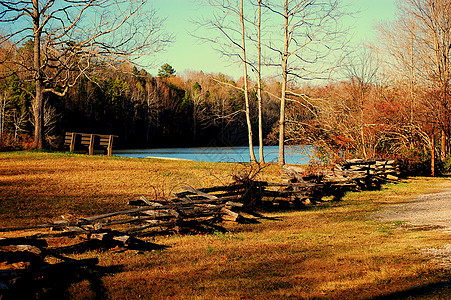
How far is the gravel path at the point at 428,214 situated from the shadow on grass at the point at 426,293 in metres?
0.93

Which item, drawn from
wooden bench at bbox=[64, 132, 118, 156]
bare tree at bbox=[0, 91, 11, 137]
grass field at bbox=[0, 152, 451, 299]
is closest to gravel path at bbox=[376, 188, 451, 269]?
grass field at bbox=[0, 152, 451, 299]

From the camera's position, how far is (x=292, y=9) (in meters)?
20.2

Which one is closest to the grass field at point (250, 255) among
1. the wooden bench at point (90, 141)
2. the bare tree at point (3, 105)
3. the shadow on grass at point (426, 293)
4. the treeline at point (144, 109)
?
the shadow on grass at point (426, 293)

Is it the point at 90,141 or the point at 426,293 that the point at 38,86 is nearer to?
the point at 90,141

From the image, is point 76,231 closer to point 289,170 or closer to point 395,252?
point 395,252

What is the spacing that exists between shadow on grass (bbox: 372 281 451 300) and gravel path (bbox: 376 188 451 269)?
93 cm

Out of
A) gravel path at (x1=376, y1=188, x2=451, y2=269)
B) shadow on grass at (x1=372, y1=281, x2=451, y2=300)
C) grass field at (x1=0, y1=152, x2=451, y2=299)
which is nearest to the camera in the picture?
shadow on grass at (x1=372, y1=281, x2=451, y2=300)

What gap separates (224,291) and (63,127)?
158 ft

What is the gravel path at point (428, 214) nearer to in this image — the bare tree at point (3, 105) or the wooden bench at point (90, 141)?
the wooden bench at point (90, 141)

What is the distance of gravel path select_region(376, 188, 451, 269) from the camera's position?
6.88 m

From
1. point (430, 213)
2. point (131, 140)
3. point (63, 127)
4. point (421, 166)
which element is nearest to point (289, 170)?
point (430, 213)

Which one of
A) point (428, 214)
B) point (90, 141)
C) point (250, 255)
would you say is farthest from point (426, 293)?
point (90, 141)

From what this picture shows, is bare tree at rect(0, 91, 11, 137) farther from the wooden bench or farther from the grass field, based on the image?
the grass field

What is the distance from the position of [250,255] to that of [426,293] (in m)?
3.05
